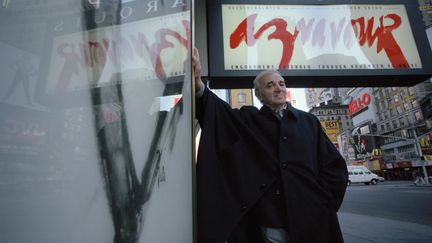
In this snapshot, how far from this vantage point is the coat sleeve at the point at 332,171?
134cm

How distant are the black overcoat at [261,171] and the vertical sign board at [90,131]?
13 cm

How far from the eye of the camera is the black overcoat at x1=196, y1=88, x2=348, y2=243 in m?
1.20

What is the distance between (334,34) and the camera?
2.46 metres

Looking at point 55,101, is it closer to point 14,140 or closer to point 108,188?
point 14,140

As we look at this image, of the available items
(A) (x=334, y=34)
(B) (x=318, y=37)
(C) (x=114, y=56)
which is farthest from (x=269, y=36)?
(C) (x=114, y=56)

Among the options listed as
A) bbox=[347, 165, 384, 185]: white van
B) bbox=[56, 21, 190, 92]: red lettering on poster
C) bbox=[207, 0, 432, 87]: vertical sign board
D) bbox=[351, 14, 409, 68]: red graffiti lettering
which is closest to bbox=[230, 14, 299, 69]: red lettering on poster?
bbox=[207, 0, 432, 87]: vertical sign board

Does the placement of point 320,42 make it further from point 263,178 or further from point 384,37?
point 263,178

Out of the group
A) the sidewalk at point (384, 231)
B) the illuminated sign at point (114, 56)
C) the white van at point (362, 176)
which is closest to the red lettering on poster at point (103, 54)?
the illuminated sign at point (114, 56)

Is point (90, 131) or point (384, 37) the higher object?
point (384, 37)

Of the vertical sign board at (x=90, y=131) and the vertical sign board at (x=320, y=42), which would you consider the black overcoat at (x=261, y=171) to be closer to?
the vertical sign board at (x=90, y=131)

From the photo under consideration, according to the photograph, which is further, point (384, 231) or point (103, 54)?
point (384, 231)

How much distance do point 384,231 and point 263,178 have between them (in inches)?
254

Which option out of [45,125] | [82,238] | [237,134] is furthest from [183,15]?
[82,238]

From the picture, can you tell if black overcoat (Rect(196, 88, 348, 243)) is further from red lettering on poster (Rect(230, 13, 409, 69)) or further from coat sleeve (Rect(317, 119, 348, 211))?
red lettering on poster (Rect(230, 13, 409, 69))
